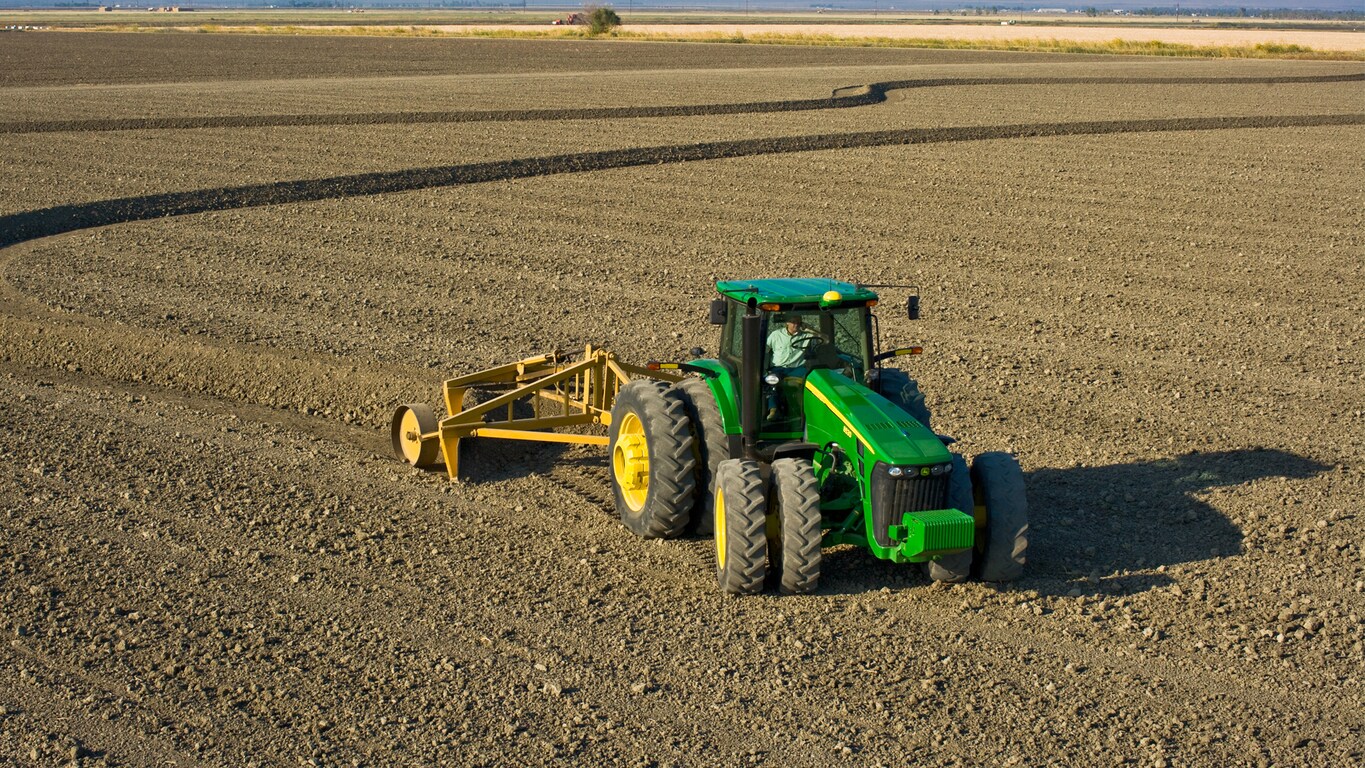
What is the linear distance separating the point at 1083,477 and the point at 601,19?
253 ft

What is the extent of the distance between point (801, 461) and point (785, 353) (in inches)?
33.6

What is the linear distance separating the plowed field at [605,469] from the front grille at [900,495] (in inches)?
23.0

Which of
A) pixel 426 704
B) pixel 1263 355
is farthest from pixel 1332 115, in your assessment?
pixel 426 704

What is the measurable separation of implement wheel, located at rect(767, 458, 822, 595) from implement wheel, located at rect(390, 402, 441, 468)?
128 inches

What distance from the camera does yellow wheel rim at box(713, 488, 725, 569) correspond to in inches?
316

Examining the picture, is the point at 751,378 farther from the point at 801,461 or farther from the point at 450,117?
the point at 450,117

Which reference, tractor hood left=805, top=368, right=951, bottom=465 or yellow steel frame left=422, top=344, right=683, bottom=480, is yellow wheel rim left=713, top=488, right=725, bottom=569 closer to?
tractor hood left=805, top=368, right=951, bottom=465

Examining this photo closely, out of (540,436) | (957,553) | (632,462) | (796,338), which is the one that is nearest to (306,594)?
(632,462)

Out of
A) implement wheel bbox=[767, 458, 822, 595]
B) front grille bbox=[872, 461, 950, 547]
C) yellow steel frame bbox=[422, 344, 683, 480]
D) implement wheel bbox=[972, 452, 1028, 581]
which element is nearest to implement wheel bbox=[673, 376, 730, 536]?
implement wheel bbox=[767, 458, 822, 595]

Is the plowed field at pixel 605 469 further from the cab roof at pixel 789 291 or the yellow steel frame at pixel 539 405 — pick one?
the cab roof at pixel 789 291

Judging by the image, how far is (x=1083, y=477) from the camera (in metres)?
10.2

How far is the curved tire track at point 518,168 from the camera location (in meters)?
20.2

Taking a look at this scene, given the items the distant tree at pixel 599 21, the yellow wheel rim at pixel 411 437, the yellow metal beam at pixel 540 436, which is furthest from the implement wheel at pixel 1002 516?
the distant tree at pixel 599 21

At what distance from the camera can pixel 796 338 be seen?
8469 mm
